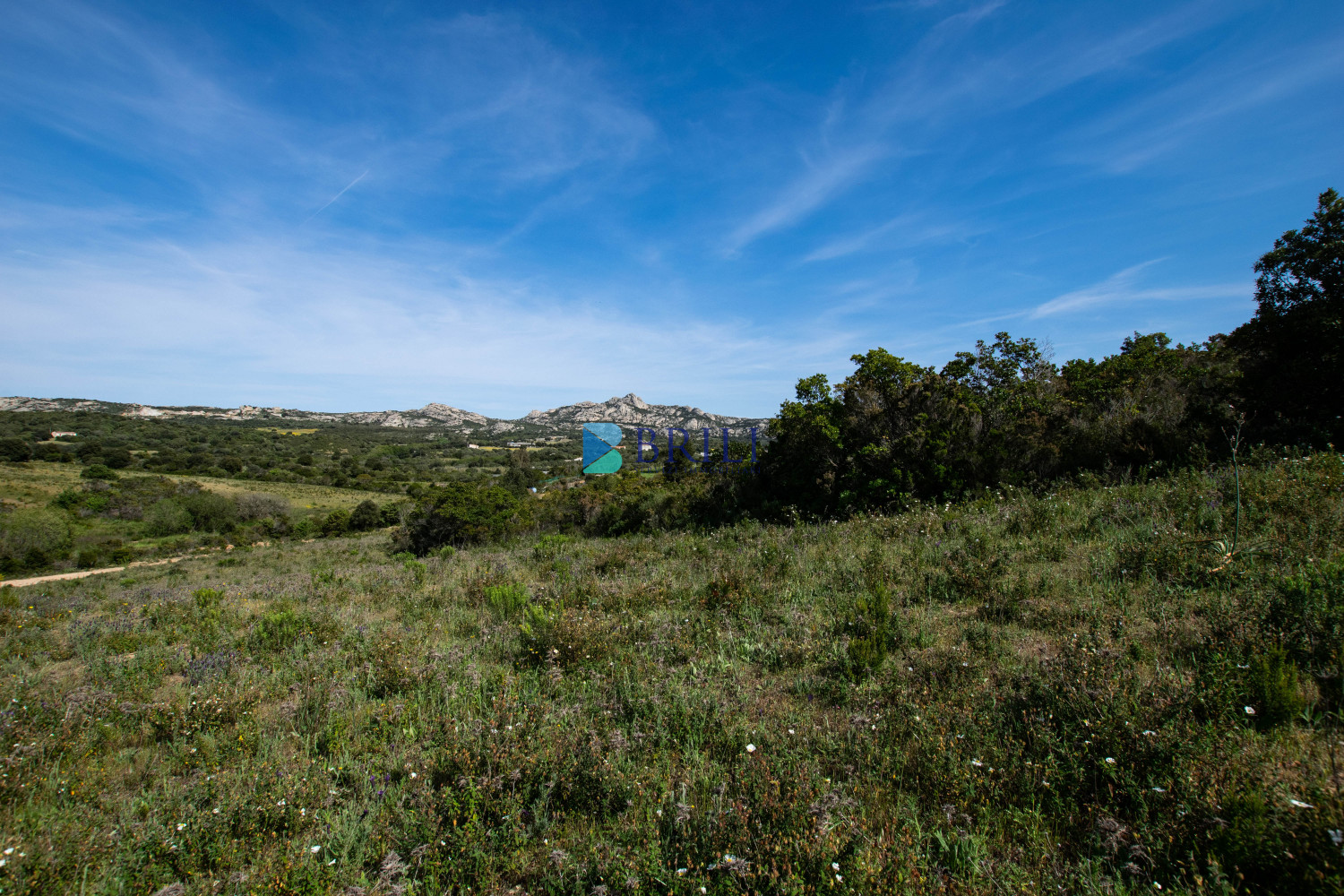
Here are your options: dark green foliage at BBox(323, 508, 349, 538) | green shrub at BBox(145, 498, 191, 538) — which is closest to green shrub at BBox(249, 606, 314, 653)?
dark green foliage at BBox(323, 508, 349, 538)

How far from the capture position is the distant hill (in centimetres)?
9856

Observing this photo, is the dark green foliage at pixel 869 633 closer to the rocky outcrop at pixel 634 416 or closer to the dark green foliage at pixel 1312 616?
the dark green foliage at pixel 1312 616

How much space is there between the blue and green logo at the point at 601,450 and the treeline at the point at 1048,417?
2205 cm

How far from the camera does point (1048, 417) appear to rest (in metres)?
13.8

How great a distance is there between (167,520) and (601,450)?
46.3 m

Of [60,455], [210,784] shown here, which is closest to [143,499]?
[60,455]

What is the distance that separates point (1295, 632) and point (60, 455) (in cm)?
11392

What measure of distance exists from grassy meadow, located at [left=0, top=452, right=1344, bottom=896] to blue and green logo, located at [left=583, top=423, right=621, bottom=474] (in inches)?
1438

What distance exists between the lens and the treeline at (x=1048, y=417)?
34.7 feet

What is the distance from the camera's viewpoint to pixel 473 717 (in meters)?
3.74

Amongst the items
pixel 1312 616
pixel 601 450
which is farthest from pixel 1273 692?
pixel 601 450

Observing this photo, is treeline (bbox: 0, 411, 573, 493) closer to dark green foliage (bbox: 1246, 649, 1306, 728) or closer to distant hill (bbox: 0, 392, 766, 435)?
distant hill (bbox: 0, 392, 766, 435)

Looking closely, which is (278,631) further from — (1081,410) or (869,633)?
(1081,410)

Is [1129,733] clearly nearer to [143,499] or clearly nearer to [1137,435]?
[1137,435]
